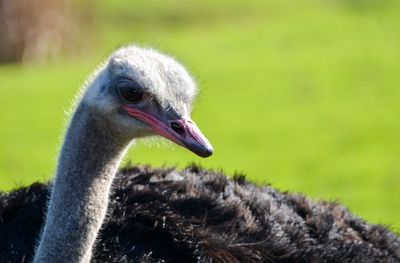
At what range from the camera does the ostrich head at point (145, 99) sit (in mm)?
4215

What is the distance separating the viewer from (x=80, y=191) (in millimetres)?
4352

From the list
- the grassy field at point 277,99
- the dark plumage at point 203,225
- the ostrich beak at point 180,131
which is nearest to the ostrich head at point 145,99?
the ostrich beak at point 180,131

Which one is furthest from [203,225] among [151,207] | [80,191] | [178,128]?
[178,128]

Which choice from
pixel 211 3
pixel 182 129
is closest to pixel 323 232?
pixel 182 129

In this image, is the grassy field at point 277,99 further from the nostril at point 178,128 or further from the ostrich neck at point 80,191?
the nostril at point 178,128

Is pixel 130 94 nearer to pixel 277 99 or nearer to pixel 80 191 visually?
pixel 80 191

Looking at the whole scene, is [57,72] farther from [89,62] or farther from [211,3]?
[211,3]

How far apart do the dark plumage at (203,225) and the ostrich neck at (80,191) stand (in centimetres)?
52

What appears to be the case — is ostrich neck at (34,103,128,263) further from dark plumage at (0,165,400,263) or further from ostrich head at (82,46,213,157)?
dark plumage at (0,165,400,263)

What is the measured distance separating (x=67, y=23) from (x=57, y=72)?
1.61 meters

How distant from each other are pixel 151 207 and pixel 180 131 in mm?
1013

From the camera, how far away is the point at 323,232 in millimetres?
5539

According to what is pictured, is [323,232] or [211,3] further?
[211,3]

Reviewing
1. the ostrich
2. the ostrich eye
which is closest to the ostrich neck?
the ostrich
